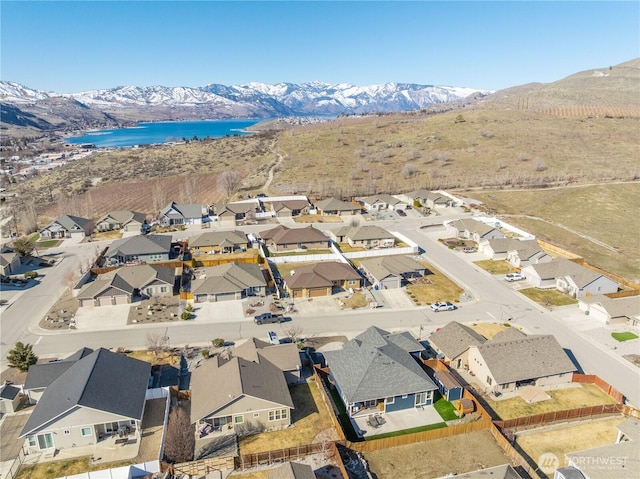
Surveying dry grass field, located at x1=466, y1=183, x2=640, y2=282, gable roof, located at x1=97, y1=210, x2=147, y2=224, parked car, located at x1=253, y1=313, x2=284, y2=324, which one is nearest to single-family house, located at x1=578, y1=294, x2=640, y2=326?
dry grass field, located at x1=466, y1=183, x2=640, y2=282

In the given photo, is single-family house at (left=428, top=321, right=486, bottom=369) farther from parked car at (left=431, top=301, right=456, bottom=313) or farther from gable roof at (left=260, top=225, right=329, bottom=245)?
gable roof at (left=260, top=225, right=329, bottom=245)

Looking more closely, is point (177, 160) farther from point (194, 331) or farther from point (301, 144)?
point (194, 331)

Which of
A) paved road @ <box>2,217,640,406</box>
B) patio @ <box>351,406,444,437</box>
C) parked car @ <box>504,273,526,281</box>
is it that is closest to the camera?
patio @ <box>351,406,444,437</box>

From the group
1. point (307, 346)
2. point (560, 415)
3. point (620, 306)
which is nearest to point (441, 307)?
point (307, 346)

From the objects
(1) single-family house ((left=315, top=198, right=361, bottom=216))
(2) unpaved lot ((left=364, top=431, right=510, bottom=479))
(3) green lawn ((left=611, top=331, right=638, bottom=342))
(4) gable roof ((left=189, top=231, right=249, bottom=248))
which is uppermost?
(1) single-family house ((left=315, top=198, right=361, bottom=216))

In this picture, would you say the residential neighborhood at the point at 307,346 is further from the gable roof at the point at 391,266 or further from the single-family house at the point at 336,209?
the single-family house at the point at 336,209
